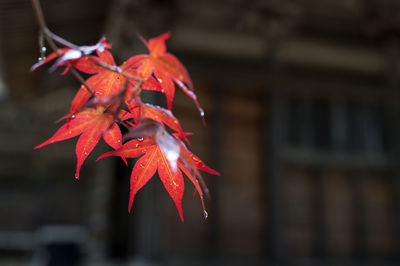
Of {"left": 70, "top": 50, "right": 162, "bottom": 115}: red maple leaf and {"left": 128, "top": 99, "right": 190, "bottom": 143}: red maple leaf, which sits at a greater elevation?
{"left": 70, "top": 50, "right": 162, "bottom": 115}: red maple leaf

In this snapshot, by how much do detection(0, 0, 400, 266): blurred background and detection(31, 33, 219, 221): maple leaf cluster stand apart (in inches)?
97.1

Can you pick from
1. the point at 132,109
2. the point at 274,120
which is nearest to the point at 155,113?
the point at 132,109

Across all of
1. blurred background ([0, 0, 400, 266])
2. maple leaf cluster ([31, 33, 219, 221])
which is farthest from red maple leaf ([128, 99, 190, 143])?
blurred background ([0, 0, 400, 266])

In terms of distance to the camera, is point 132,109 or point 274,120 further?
point 274,120

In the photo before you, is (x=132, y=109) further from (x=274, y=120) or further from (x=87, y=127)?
(x=274, y=120)

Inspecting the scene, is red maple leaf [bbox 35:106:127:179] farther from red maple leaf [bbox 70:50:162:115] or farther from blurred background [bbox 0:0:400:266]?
blurred background [bbox 0:0:400:266]

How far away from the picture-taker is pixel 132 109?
46cm

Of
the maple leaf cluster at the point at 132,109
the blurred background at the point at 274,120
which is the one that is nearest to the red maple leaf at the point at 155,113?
the maple leaf cluster at the point at 132,109

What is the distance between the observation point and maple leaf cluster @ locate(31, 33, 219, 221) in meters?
0.39

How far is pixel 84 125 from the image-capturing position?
48 centimetres

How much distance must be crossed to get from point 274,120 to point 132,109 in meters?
3.11

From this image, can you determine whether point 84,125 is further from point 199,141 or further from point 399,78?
point 399,78

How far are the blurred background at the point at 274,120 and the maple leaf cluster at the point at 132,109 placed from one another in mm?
2466

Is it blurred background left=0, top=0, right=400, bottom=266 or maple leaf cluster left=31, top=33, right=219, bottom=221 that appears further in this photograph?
blurred background left=0, top=0, right=400, bottom=266
